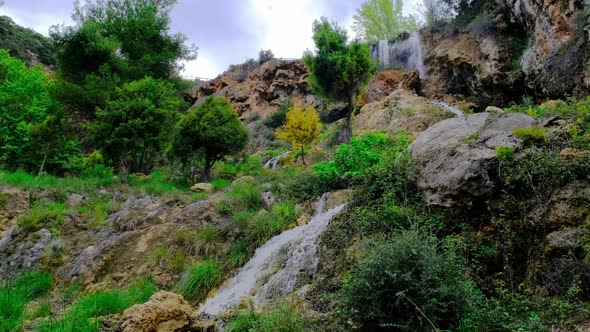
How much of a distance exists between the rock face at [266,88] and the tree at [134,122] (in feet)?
52.8

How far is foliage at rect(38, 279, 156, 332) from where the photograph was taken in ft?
17.2

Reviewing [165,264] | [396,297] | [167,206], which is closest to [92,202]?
[167,206]

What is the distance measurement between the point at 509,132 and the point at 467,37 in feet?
53.1

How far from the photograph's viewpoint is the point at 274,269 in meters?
7.24

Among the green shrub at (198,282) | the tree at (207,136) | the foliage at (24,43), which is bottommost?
the green shrub at (198,282)

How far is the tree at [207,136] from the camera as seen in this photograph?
13.9 metres

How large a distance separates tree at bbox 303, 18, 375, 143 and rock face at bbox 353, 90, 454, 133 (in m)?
1.42

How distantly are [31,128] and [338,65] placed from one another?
11281 millimetres

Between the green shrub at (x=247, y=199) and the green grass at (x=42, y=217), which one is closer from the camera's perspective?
the green grass at (x=42, y=217)

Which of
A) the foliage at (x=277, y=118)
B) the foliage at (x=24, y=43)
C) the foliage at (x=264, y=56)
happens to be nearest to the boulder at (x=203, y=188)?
the foliage at (x=277, y=118)

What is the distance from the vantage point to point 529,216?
5465mm

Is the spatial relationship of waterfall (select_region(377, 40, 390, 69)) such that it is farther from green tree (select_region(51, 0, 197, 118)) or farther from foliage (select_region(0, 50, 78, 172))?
foliage (select_region(0, 50, 78, 172))

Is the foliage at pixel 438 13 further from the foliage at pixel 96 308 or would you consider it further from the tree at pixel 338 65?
the foliage at pixel 96 308

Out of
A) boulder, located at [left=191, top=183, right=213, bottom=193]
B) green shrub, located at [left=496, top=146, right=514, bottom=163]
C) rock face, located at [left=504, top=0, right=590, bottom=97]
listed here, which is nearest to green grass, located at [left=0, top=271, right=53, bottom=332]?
boulder, located at [left=191, top=183, right=213, bottom=193]
